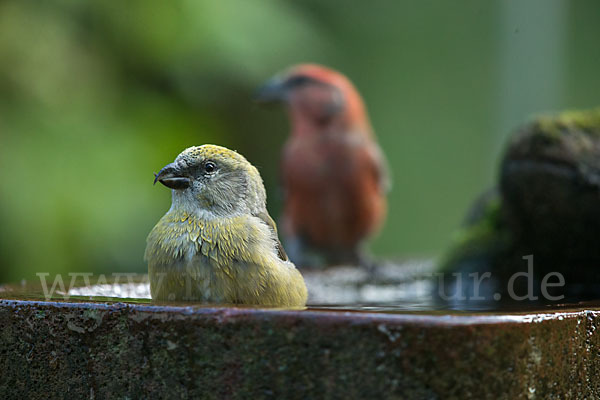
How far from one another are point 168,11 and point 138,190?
4.77 ft

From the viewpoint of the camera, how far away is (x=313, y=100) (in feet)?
18.9

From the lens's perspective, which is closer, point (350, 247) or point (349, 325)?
point (349, 325)

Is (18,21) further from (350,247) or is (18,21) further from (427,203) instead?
(427,203)

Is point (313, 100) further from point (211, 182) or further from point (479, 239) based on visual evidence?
point (211, 182)

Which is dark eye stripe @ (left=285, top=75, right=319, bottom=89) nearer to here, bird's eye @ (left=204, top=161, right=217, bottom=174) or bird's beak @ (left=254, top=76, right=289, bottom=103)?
bird's beak @ (left=254, top=76, right=289, bottom=103)

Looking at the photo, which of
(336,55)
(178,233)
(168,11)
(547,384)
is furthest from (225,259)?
(336,55)

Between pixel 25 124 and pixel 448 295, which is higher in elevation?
pixel 25 124

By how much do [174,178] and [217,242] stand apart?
215 millimetres

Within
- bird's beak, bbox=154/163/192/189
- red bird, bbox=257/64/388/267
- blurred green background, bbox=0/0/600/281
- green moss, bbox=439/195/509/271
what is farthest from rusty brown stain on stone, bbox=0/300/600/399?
red bird, bbox=257/64/388/267

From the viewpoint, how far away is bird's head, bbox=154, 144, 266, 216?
6.58 ft

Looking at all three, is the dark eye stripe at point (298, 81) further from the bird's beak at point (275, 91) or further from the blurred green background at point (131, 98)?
the blurred green background at point (131, 98)

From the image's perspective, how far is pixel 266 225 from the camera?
6.72 ft

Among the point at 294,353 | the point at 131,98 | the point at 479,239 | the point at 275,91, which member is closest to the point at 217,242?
the point at 294,353

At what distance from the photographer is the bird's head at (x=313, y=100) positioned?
5.74m
